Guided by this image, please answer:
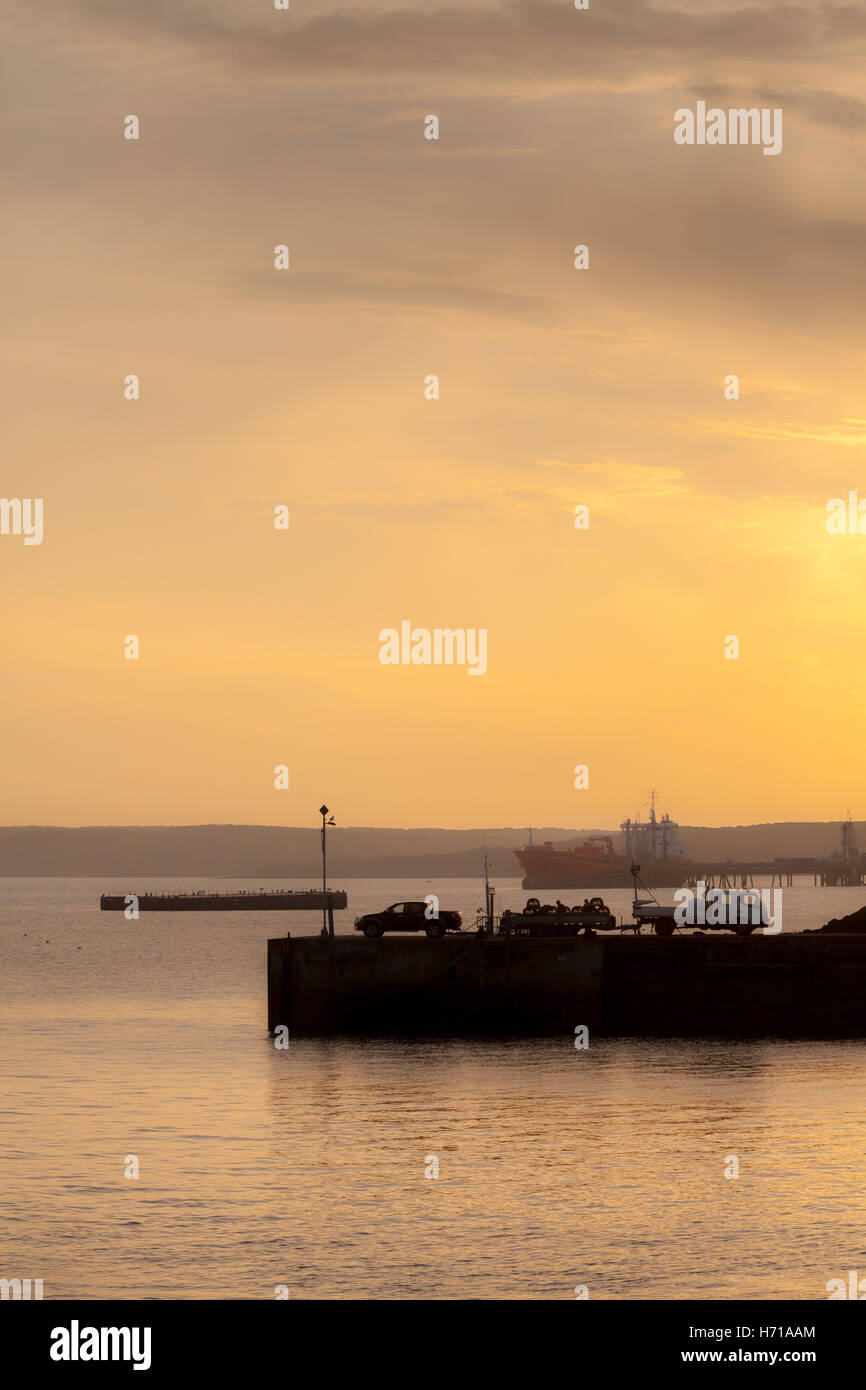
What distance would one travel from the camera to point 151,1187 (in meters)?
39.5

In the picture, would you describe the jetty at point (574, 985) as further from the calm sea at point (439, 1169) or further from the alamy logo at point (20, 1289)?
the alamy logo at point (20, 1289)

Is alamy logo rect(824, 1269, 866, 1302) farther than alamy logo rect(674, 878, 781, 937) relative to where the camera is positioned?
No

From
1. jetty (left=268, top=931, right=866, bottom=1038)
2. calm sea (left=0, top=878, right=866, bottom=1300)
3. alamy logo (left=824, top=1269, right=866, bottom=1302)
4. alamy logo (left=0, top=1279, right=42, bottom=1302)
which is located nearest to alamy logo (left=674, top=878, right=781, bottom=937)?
jetty (left=268, top=931, right=866, bottom=1038)

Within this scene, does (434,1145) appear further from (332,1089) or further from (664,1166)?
(332,1089)

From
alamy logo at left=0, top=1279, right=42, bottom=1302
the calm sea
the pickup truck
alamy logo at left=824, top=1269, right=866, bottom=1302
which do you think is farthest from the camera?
the pickup truck

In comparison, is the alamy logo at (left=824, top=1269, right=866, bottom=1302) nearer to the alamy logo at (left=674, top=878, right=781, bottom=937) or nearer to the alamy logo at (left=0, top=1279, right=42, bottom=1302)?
the alamy logo at (left=0, top=1279, right=42, bottom=1302)

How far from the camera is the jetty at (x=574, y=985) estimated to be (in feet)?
225
